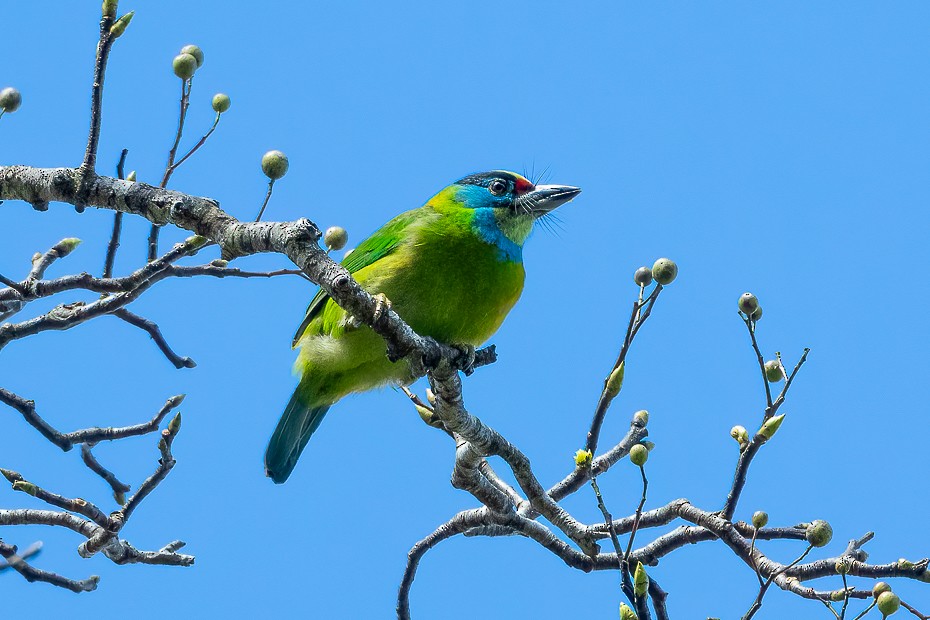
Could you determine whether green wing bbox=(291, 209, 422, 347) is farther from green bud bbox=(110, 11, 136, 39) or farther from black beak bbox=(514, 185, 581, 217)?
green bud bbox=(110, 11, 136, 39)

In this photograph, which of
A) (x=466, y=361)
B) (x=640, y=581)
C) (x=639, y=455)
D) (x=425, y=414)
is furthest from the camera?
(x=425, y=414)

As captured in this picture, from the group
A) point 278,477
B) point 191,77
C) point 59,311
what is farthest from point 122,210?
point 278,477

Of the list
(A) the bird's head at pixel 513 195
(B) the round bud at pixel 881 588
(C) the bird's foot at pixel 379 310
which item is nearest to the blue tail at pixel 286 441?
(A) the bird's head at pixel 513 195

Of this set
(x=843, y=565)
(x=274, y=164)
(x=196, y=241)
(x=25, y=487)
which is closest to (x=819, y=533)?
(x=843, y=565)

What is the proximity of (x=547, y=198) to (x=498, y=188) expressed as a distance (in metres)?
0.29

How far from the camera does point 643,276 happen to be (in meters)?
3.48

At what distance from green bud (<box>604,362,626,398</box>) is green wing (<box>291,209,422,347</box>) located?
1.56m

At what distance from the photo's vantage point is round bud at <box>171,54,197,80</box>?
3500 millimetres

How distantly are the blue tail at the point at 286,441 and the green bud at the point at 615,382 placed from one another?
1.97 metres

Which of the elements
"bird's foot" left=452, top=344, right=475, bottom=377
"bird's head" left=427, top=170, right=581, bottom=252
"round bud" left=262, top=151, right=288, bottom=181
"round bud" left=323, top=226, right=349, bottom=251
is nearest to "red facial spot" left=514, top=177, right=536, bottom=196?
"bird's head" left=427, top=170, right=581, bottom=252

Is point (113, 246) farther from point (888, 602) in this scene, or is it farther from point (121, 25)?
point (888, 602)

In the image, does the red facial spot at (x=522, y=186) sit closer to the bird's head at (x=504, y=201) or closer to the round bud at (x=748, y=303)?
the bird's head at (x=504, y=201)

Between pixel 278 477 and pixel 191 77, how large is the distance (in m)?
2.22

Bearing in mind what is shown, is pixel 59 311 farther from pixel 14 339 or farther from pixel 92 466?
pixel 92 466
